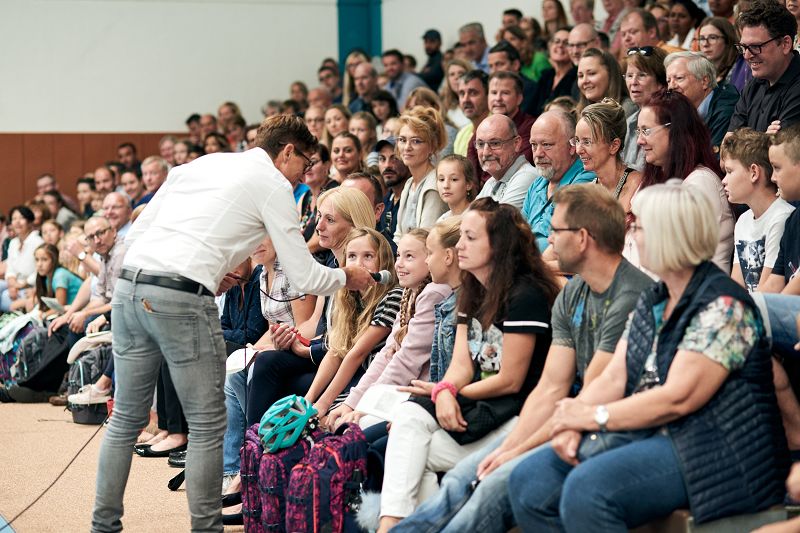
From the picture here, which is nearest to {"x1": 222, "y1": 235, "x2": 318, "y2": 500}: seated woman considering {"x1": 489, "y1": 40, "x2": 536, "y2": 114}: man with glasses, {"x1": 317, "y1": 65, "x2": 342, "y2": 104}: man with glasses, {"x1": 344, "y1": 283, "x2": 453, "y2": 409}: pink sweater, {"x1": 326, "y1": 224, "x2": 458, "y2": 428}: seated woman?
{"x1": 326, "y1": 224, "x2": 458, "y2": 428}: seated woman

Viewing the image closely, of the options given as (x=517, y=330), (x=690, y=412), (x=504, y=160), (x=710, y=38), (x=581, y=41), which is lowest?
(x=690, y=412)

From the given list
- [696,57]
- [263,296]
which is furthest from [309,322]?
[696,57]

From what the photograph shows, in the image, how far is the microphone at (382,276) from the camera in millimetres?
4172

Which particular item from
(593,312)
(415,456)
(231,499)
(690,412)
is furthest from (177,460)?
(690,412)

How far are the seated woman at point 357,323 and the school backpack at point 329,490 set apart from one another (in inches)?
25.7

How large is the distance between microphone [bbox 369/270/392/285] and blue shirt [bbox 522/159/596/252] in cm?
66

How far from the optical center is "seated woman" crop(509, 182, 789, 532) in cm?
259

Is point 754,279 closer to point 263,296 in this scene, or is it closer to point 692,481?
point 692,481

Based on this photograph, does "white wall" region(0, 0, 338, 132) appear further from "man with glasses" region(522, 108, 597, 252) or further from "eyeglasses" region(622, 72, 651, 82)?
"man with glasses" region(522, 108, 597, 252)

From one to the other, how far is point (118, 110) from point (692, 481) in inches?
426

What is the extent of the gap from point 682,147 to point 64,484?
310 centimetres

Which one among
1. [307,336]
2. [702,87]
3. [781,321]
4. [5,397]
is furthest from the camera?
[5,397]

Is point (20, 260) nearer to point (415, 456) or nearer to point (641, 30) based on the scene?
point (641, 30)

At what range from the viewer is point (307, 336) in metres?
4.85
